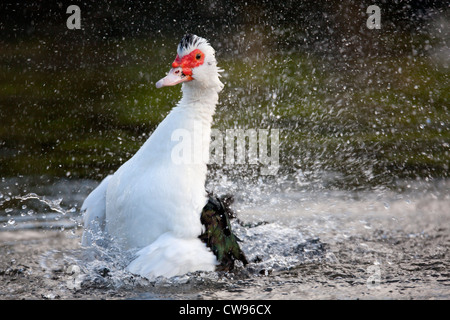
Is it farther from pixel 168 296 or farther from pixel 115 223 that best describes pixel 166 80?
pixel 168 296

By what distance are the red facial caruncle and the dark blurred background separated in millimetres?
2442

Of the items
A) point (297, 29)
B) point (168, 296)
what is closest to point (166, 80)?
point (168, 296)

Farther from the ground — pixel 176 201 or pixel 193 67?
pixel 193 67

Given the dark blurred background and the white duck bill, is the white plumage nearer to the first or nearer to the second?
the white duck bill

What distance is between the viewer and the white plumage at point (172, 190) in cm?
429

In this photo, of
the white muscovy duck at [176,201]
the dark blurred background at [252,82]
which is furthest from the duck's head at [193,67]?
the dark blurred background at [252,82]

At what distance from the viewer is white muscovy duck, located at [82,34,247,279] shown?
4.30m

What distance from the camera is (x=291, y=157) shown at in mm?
7281

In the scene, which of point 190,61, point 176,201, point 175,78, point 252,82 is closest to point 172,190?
point 176,201

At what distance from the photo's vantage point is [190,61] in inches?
182

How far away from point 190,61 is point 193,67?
45 millimetres

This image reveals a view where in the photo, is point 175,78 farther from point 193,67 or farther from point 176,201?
point 176,201

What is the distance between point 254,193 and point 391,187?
133cm

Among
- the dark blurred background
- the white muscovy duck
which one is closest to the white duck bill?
the white muscovy duck
